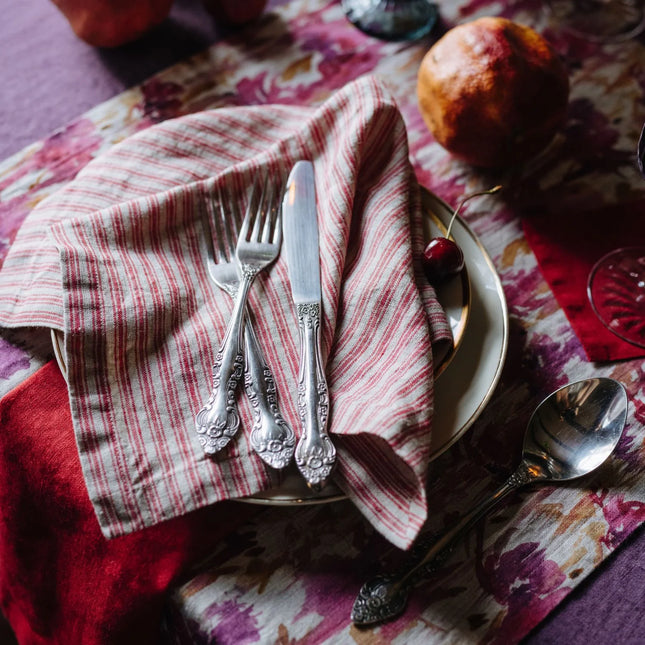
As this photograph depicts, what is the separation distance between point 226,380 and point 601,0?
735 millimetres

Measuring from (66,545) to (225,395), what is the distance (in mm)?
164

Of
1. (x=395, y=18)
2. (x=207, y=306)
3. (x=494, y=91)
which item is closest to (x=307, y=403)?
(x=207, y=306)

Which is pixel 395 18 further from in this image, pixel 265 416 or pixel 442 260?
pixel 265 416

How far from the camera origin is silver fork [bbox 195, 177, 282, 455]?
0.44m

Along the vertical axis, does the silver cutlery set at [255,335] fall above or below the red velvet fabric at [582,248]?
above

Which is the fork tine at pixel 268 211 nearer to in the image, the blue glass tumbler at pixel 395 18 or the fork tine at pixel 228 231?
the fork tine at pixel 228 231

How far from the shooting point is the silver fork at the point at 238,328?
17.3 inches

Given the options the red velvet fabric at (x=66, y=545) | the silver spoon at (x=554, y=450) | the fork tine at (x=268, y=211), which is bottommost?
the silver spoon at (x=554, y=450)

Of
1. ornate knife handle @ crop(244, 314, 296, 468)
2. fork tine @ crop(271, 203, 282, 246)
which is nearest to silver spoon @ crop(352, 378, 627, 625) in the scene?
ornate knife handle @ crop(244, 314, 296, 468)

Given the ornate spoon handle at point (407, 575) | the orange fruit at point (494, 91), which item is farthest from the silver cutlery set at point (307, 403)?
the orange fruit at point (494, 91)

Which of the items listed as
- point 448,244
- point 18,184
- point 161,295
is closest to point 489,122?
point 448,244

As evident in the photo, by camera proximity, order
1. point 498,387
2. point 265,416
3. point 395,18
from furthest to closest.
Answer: point 395,18 < point 498,387 < point 265,416

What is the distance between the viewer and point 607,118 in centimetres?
72

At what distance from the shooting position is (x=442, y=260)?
51cm
